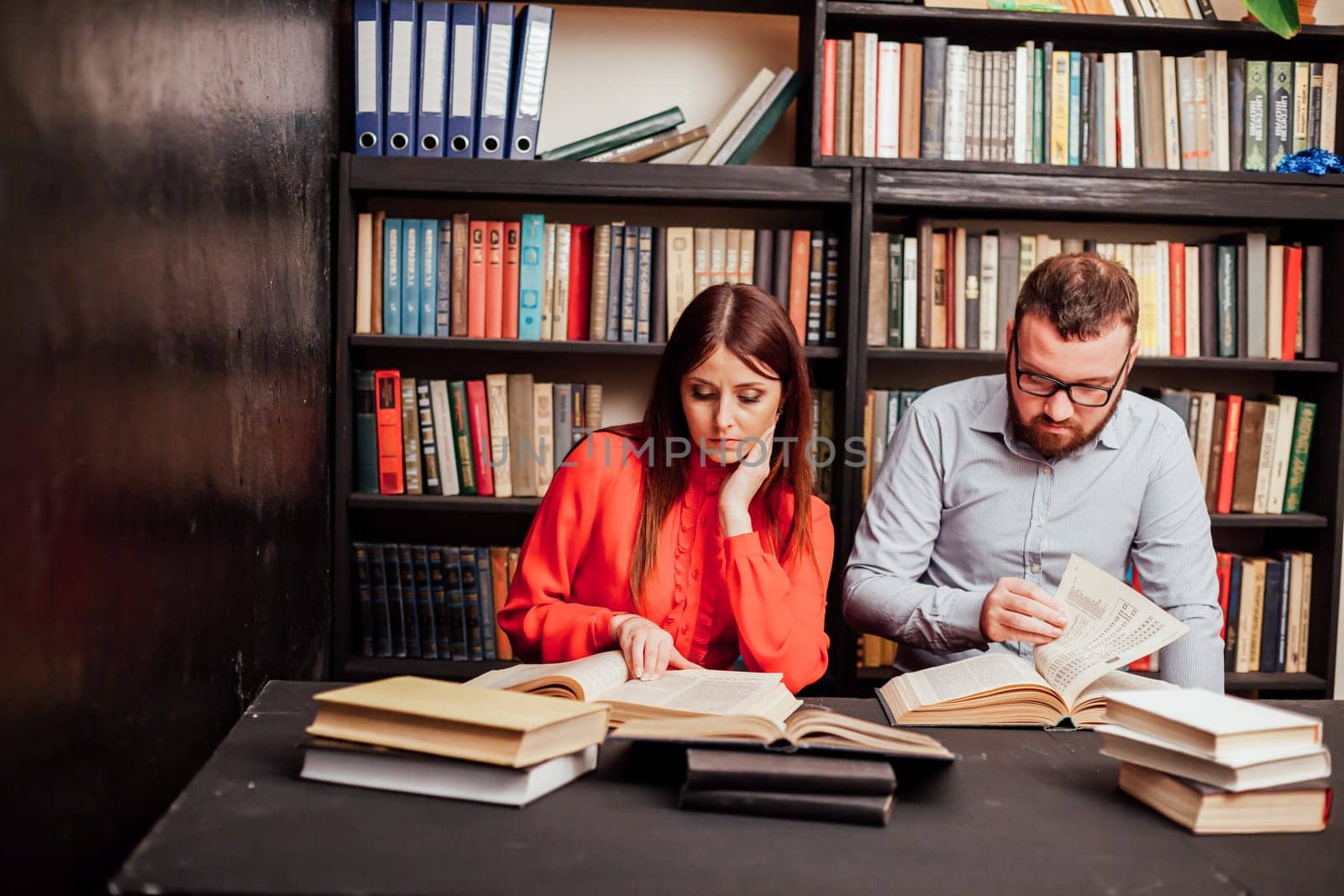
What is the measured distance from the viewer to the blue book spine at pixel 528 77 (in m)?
2.50

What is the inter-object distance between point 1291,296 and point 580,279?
65.7 inches

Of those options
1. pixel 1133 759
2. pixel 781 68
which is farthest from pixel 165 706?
pixel 781 68

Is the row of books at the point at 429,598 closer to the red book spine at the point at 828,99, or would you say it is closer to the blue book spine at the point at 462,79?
the blue book spine at the point at 462,79

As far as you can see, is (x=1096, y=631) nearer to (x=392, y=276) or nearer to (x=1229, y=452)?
(x=1229, y=452)

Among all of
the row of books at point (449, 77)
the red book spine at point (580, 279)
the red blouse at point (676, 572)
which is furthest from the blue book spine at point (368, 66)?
the red blouse at point (676, 572)

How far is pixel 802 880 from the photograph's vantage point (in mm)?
917

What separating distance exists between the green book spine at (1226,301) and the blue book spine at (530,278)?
1587 mm

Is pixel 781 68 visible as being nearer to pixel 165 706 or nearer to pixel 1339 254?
pixel 1339 254

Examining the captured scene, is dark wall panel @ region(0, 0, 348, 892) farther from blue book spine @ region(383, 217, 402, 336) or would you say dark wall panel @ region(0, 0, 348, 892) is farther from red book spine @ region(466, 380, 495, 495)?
red book spine @ region(466, 380, 495, 495)

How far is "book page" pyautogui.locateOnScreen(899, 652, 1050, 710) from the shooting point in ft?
4.43

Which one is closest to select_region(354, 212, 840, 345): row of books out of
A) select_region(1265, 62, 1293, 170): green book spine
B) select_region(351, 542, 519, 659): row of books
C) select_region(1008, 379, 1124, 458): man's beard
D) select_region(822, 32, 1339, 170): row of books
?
select_region(822, 32, 1339, 170): row of books

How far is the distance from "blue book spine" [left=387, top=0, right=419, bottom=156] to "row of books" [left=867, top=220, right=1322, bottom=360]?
3.54 feet

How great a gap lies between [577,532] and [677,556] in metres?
0.16

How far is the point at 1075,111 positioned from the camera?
2.58m
